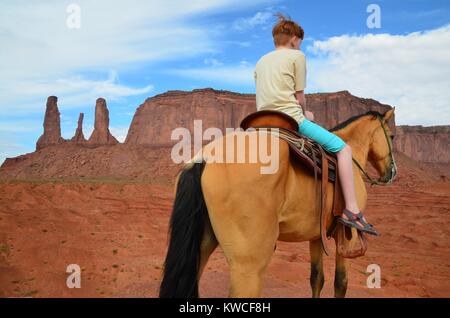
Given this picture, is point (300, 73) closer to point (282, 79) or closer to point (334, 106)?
point (282, 79)

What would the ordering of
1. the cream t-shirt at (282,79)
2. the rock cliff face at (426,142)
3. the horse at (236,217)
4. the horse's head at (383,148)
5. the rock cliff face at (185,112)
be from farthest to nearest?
the rock cliff face at (426,142) → the rock cliff face at (185,112) → the horse's head at (383,148) → the cream t-shirt at (282,79) → the horse at (236,217)

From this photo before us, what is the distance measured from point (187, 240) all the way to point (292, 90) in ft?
6.10

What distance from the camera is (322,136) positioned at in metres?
4.08

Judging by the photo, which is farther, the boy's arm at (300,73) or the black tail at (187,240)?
the boy's arm at (300,73)

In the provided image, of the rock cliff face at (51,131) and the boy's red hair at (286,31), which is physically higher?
the rock cliff face at (51,131)

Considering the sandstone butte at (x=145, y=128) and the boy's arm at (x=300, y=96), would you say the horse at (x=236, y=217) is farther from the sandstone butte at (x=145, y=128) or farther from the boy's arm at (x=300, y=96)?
the sandstone butte at (x=145, y=128)

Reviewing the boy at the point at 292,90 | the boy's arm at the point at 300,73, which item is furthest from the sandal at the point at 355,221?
the boy's arm at the point at 300,73

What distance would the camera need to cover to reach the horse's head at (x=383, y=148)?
5.45 m

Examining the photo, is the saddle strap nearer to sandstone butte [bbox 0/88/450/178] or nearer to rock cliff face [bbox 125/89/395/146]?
sandstone butte [bbox 0/88/450/178]

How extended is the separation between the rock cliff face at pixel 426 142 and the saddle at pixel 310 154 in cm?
13548

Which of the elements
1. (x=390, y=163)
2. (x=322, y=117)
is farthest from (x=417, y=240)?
(x=322, y=117)

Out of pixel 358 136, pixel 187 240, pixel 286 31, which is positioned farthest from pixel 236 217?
pixel 358 136

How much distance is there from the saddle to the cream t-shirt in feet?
0.51

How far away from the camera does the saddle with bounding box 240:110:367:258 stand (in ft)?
12.1
